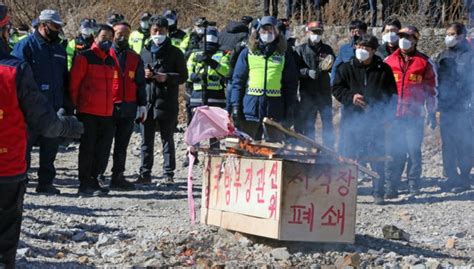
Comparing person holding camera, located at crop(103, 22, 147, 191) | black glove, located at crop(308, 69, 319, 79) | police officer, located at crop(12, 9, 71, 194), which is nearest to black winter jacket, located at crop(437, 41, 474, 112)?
black glove, located at crop(308, 69, 319, 79)

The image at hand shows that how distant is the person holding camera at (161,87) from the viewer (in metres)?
12.6

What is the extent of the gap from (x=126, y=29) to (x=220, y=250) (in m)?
4.59

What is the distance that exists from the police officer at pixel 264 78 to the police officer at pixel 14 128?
465 centimetres

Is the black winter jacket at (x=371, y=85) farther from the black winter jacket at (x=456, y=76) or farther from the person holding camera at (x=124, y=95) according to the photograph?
the person holding camera at (x=124, y=95)

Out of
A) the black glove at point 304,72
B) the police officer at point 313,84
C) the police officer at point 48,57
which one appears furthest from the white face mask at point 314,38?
the police officer at point 48,57

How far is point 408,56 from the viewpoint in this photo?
39.3 ft

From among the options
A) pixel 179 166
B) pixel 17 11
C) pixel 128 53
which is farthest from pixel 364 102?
pixel 17 11

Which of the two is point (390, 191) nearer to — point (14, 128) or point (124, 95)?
point (124, 95)

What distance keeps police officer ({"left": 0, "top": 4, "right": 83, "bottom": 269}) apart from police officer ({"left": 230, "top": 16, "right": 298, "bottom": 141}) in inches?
183

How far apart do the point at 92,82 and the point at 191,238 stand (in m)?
3.54

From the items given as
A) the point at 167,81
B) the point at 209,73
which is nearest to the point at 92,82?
the point at 167,81

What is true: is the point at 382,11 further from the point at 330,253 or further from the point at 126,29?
the point at 330,253

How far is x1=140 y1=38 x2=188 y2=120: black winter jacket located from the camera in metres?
12.6

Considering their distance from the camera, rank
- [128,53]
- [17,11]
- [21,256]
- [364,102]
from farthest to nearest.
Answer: [17,11], [128,53], [364,102], [21,256]
